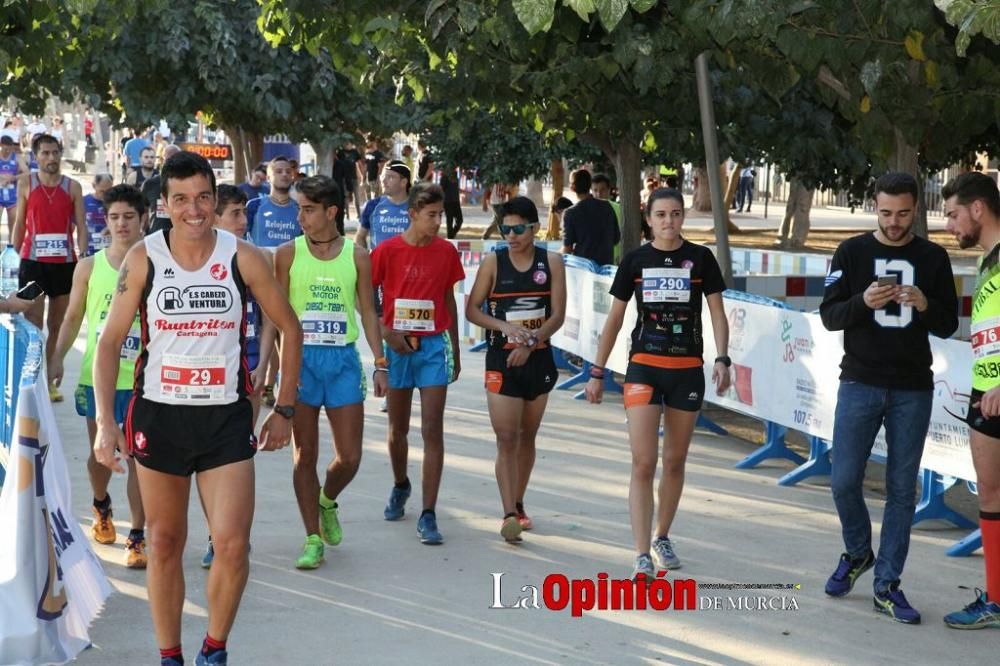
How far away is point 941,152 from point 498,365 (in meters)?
3.52

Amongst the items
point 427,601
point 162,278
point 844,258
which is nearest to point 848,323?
point 844,258

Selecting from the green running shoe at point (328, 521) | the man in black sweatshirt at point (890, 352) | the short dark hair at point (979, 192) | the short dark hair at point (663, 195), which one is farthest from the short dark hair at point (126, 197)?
the short dark hair at point (979, 192)

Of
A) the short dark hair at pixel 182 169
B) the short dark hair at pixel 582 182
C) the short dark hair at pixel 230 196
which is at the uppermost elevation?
the short dark hair at pixel 582 182

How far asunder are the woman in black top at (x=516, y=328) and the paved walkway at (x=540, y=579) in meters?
0.50

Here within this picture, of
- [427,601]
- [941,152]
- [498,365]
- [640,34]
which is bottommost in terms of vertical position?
[427,601]

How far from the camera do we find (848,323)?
6809mm

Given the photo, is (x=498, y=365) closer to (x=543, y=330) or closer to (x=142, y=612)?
(x=543, y=330)

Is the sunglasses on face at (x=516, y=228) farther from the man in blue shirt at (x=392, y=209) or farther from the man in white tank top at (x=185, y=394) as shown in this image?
the man in blue shirt at (x=392, y=209)

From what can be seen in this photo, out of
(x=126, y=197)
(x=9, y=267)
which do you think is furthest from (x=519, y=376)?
(x=9, y=267)

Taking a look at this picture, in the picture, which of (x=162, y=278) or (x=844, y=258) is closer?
(x=162, y=278)

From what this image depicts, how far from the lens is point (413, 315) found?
828 cm

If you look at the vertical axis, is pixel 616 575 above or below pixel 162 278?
below

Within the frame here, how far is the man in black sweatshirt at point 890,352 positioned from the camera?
672cm

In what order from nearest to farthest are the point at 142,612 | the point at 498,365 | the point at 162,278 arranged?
Answer: 1. the point at 162,278
2. the point at 142,612
3. the point at 498,365
